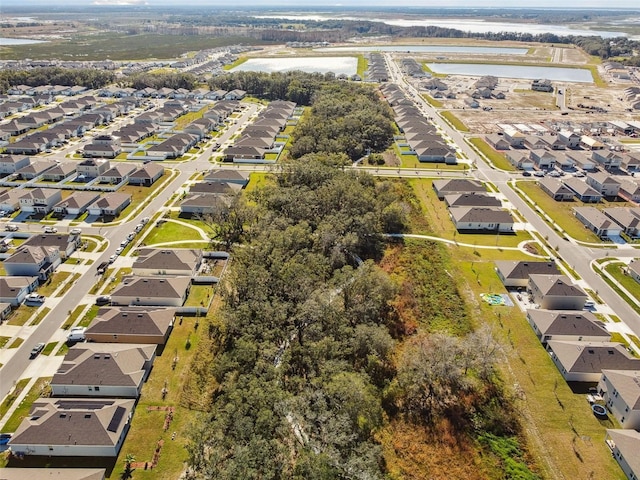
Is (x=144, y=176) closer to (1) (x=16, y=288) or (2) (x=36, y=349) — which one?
(1) (x=16, y=288)

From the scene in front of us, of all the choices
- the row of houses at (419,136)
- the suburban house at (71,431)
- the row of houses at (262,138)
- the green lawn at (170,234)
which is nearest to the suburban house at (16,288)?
the green lawn at (170,234)

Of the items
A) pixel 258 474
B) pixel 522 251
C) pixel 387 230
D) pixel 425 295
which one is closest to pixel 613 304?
pixel 522 251

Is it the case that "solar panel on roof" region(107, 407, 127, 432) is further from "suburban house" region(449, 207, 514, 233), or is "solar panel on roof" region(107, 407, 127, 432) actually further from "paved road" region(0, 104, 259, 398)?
"suburban house" region(449, 207, 514, 233)

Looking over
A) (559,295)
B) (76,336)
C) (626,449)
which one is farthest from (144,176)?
(626,449)

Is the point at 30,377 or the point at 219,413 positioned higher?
the point at 219,413

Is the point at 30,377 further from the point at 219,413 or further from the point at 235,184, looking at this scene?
the point at 235,184

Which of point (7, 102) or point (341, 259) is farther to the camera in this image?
point (7, 102)
